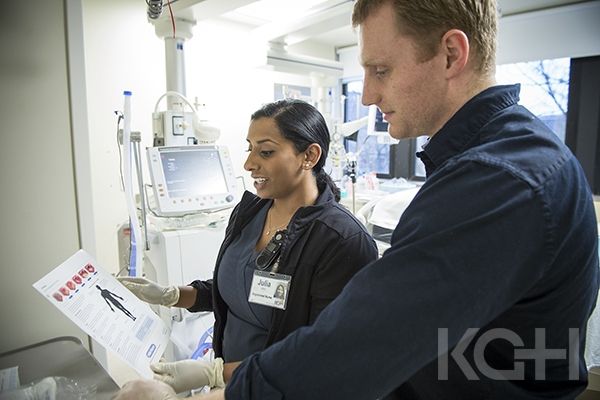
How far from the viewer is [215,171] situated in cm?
225

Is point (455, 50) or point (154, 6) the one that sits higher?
point (154, 6)

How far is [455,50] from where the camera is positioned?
27.9 inches

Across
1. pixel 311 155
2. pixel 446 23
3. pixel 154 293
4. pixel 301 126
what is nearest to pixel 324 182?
pixel 311 155

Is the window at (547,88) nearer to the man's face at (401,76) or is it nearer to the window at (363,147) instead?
the window at (363,147)

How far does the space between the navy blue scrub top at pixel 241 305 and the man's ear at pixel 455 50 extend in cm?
82

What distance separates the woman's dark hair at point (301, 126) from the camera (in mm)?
1424

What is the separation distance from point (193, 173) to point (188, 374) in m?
1.25

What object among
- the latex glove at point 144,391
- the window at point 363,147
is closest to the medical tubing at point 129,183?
the latex glove at point 144,391

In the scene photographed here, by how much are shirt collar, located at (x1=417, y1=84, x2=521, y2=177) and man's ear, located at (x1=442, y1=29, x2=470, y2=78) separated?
0.06 meters

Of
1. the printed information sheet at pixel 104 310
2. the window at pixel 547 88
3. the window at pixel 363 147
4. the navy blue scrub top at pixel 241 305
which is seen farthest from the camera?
the window at pixel 363 147

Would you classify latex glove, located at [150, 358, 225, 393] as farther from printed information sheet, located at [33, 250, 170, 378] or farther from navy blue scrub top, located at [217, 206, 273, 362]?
navy blue scrub top, located at [217, 206, 273, 362]

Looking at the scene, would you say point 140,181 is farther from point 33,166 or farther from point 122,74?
point 122,74

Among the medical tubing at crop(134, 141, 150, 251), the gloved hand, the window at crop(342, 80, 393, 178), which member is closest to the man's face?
the gloved hand

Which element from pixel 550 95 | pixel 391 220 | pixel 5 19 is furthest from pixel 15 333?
pixel 550 95
